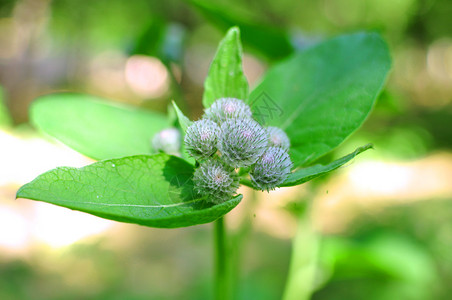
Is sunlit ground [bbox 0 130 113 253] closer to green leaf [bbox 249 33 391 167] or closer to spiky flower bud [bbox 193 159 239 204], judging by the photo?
green leaf [bbox 249 33 391 167]

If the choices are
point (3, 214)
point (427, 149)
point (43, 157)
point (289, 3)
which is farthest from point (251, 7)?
point (3, 214)

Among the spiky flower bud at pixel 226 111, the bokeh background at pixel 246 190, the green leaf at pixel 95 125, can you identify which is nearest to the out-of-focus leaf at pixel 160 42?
the bokeh background at pixel 246 190

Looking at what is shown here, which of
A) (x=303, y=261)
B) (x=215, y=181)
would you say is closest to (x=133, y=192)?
(x=215, y=181)

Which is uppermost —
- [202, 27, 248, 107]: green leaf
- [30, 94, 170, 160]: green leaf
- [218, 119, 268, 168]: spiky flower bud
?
[202, 27, 248, 107]: green leaf

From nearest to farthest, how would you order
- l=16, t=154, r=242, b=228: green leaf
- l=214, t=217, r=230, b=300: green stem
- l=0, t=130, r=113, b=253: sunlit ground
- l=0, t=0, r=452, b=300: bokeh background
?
1. l=16, t=154, r=242, b=228: green leaf
2. l=214, t=217, r=230, b=300: green stem
3. l=0, t=0, r=452, b=300: bokeh background
4. l=0, t=130, r=113, b=253: sunlit ground

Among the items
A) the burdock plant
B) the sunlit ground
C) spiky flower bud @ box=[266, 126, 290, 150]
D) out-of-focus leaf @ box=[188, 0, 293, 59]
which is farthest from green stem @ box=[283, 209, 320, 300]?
the sunlit ground

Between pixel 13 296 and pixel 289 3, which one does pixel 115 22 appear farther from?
pixel 13 296

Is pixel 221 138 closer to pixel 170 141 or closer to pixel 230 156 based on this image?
pixel 230 156
